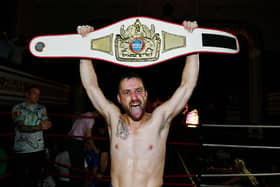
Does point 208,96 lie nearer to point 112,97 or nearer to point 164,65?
point 164,65

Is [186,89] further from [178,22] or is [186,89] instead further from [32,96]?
[178,22]

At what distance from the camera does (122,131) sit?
125cm

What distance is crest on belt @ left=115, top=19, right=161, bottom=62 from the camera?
3.88 ft

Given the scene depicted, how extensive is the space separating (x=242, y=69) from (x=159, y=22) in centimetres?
500

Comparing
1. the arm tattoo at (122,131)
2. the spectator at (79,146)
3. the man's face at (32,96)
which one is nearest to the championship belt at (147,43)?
the arm tattoo at (122,131)

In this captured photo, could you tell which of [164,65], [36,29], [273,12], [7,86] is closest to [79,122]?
[7,86]

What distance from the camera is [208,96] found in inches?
243

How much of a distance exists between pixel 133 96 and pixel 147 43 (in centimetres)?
29

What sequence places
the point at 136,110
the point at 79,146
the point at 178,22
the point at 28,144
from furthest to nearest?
the point at 178,22
the point at 79,146
the point at 28,144
the point at 136,110

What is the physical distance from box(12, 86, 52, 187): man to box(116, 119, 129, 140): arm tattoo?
3.66ft

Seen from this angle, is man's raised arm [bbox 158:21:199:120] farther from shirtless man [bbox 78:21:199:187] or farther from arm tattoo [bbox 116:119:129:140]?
arm tattoo [bbox 116:119:129:140]

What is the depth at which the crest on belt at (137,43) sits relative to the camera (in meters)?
1.18

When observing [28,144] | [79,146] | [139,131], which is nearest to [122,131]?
[139,131]

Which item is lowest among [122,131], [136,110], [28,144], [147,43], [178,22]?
[28,144]
